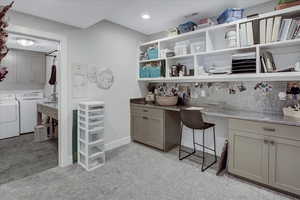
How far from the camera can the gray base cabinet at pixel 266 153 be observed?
6.10 ft

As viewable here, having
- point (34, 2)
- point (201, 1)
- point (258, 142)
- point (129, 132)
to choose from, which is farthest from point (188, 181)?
point (34, 2)

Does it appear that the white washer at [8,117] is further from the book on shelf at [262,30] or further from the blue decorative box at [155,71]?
the book on shelf at [262,30]

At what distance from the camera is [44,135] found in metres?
3.93

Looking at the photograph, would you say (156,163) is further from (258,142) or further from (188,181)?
(258,142)

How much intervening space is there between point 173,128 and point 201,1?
85.2 inches

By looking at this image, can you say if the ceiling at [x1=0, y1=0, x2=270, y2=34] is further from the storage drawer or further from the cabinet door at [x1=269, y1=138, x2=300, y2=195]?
the cabinet door at [x1=269, y1=138, x2=300, y2=195]

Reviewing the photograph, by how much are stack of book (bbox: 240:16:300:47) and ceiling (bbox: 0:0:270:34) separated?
466 mm

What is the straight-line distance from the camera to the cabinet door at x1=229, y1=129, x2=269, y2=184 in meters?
2.05

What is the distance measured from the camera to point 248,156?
2164 mm

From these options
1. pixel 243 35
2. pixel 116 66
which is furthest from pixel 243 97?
pixel 116 66

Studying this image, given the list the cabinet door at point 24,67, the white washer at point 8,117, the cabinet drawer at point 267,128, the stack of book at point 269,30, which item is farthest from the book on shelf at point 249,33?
the cabinet door at point 24,67

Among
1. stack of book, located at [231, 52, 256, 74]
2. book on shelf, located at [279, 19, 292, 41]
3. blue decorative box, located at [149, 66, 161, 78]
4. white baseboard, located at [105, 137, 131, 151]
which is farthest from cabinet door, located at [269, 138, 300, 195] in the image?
white baseboard, located at [105, 137, 131, 151]

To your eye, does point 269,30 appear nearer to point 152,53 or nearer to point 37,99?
point 152,53

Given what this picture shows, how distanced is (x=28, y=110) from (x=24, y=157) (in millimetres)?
1970
